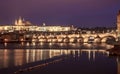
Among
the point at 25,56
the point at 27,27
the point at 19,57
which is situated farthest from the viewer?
the point at 27,27

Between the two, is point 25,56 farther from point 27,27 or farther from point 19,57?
point 27,27

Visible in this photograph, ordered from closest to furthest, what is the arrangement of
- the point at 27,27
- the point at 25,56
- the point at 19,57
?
1. the point at 19,57
2. the point at 25,56
3. the point at 27,27

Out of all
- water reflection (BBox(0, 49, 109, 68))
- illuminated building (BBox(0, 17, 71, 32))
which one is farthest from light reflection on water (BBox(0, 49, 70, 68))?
illuminated building (BBox(0, 17, 71, 32))

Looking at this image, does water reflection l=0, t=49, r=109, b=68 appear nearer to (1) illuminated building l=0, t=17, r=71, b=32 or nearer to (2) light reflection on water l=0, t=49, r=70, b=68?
(2) light reflection on water l=0, t=49, r=70, b=68

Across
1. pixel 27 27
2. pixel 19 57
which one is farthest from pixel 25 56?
pixel 27 27

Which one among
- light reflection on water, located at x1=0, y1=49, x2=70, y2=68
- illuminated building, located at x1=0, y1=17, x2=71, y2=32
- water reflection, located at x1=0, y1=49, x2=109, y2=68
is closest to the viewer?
light reflection on water, located at x1=0, y1=49, x2=70, y2=68

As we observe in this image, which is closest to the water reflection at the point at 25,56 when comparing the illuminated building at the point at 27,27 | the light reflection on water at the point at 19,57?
the light reflection on water at the point at 19,57

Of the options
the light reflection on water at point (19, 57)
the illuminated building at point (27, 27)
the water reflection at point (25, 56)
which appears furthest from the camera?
the illuminated building at point (27, 27)

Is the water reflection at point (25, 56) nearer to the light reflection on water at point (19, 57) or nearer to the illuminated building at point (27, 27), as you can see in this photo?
the light reflection on water at point (19, 57)

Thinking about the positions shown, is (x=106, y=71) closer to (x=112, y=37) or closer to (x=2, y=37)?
(x=112, y=37)

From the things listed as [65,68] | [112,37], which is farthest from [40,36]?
[65,68]

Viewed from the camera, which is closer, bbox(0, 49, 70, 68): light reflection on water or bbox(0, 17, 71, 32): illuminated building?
bbox(0, 49, 70, 68): light reflection on water

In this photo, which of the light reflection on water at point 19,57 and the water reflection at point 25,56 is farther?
the water reflection at point 25,56

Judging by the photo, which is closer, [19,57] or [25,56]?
[19,57]
